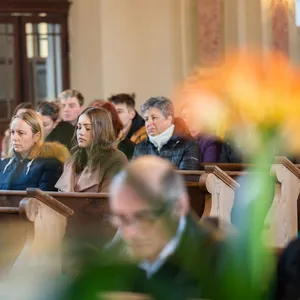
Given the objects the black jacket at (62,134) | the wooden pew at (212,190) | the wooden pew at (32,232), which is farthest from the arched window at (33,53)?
the wooden pew at (32,232)

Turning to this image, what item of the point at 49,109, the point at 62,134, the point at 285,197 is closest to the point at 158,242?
the point at 285,197

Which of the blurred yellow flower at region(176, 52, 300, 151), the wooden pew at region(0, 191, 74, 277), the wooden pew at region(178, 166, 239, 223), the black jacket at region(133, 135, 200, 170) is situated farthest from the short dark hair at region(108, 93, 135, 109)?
the blurred yellow flower at region(176, 52, 300, 151)

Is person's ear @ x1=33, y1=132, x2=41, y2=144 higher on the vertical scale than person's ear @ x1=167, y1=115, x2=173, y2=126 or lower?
lower

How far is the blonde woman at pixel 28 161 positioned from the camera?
6570 millimetres

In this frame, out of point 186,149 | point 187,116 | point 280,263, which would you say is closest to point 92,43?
point 187,116

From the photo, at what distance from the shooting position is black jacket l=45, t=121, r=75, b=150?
8.32m

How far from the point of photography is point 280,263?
2.73 meters

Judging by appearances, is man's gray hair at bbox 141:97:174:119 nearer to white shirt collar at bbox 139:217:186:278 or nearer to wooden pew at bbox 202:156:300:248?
wooden pew at bbox 202:156:300:248

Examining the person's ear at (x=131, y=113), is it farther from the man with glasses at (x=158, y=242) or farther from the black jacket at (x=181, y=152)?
the man with glasses at (x=158, y=242)

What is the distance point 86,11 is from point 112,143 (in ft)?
21.6

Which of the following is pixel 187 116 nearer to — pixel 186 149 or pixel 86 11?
pixel 186 149

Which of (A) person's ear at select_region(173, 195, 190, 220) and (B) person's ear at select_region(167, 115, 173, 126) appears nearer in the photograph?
(A) person's ear at select_region(173, 195, 190, 220)

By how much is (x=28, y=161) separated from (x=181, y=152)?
4.07ft

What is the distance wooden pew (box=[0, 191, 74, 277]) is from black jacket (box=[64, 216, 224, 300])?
3165mm
